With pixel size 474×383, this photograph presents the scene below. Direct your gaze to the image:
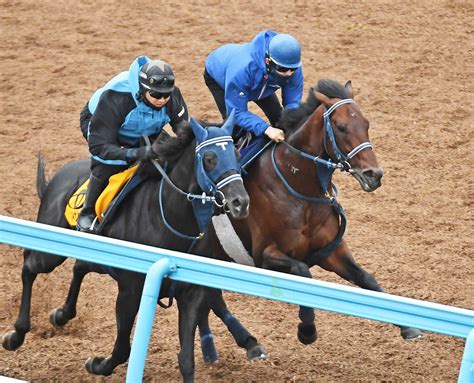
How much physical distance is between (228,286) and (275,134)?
8.92 ft

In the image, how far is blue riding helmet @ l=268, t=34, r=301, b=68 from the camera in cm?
709

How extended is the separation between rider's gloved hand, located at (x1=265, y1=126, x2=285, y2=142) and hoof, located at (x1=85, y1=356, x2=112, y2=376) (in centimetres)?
190

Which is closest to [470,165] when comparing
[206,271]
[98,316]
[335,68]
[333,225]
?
[335,68]

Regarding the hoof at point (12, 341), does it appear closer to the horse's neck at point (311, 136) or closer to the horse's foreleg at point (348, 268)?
the horse's foreleg at point (348, 268)

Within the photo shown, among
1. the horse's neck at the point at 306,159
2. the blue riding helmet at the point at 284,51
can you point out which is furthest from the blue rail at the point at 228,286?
the blue riding helmet at the point at 284,51

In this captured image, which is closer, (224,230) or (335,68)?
(224,230)

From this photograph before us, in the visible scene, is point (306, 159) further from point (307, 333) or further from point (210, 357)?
point (210, 357)

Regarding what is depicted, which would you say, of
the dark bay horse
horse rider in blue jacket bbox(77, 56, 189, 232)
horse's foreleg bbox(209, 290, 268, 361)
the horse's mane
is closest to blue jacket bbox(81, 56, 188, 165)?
horse rider in blue jacket bbox(77, 56, 189, 232)

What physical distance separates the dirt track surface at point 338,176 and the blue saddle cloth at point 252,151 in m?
1.36

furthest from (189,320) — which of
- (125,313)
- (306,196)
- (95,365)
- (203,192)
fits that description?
(306,196)

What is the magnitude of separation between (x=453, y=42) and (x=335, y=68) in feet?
5.01

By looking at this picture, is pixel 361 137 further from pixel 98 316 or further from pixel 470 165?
pixel 470 165

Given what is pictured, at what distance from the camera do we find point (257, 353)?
23.8ft

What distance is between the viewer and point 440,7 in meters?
13.1
